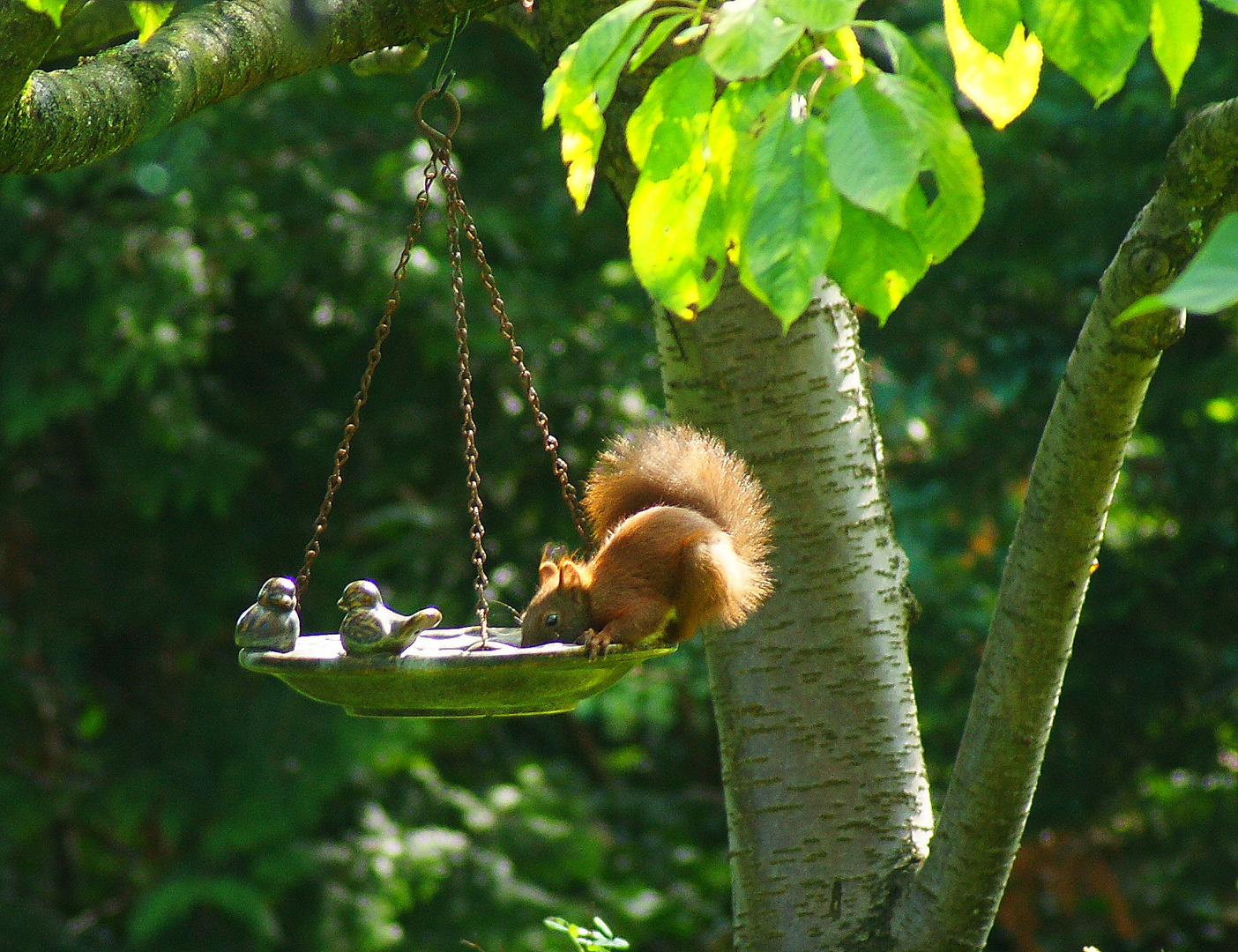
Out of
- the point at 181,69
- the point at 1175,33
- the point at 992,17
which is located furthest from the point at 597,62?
the point at 181,69

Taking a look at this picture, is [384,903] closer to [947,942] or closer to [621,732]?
[621,732]

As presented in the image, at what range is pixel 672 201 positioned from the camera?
1.14 m

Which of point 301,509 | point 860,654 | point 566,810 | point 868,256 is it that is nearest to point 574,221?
point 301,509

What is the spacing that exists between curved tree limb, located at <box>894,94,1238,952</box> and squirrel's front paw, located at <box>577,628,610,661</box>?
52 centimetres

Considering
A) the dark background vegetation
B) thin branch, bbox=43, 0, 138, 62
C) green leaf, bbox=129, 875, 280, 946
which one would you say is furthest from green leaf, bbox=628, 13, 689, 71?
green leaf, bbox=129, 875, 280, 946

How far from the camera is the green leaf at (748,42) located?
34.9 inches

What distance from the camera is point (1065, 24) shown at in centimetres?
100

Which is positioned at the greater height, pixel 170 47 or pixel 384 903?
pixel 170 47

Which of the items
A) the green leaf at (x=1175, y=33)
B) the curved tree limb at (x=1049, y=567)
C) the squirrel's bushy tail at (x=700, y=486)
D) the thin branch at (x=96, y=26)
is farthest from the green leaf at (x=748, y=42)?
the thin branch at (x=96, y=26)

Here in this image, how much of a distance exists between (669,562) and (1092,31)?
0.87 metres

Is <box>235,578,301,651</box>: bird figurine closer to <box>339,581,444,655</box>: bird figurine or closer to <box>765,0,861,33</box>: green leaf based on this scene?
<box>339,581,444,655</box>: bird figurine

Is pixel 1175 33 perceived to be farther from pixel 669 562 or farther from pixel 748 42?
pixel 669 562

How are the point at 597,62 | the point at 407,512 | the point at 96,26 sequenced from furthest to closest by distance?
the point at 407,512, the point at 96,26, the point at 597,62

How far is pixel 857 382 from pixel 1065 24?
97cm
